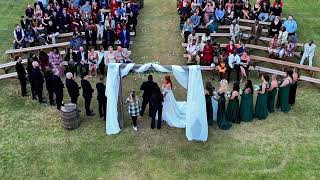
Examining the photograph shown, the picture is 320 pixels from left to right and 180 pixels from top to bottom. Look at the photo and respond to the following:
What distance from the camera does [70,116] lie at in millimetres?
13305

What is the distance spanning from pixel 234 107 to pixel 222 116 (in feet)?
1.43

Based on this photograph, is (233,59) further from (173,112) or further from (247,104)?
(173,112)

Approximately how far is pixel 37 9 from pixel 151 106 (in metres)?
8.35

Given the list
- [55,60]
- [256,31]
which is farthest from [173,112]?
[256,31]

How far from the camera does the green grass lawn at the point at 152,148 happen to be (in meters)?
11.9

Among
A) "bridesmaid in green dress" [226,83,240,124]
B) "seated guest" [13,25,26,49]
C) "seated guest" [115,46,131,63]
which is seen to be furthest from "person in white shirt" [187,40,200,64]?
"seated guest" [13,25,26,49]

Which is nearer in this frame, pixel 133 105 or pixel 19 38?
pixel 133 105

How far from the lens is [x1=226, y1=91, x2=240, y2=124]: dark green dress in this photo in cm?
1341

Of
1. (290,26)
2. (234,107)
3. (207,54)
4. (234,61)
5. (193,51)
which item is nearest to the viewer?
(234,107)

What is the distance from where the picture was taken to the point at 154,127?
13.6 meters

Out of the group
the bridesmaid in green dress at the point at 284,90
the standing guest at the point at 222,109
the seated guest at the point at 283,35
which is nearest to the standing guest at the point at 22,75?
the standing guest at the point at 222,109

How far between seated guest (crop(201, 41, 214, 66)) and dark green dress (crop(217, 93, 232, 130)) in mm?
3322

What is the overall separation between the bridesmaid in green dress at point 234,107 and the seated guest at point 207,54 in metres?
3.18

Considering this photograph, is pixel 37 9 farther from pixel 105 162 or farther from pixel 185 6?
pixel 105 162
